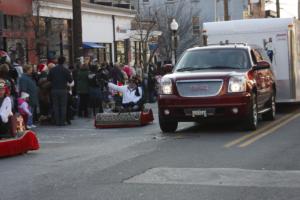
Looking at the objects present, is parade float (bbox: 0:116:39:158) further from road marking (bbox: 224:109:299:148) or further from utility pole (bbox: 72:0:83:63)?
utility pole (bbox: 72:0:83:63)

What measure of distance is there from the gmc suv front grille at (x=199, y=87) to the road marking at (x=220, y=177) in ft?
14.0

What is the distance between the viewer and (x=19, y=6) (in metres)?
27.4

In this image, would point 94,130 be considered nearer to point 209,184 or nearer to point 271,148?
point 271,148

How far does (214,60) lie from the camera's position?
1437 cm

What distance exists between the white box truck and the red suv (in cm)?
360

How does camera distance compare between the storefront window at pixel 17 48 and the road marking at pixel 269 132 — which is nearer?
the road marking at pixel 269 132

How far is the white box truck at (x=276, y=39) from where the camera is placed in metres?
17.9

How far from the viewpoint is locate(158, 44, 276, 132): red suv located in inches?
520

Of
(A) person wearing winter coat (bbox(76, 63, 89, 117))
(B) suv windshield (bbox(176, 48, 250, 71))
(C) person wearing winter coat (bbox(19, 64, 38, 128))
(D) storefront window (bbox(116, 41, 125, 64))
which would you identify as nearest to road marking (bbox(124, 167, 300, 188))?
(B) suv windshield (bbox(176, 48, 250, 71))

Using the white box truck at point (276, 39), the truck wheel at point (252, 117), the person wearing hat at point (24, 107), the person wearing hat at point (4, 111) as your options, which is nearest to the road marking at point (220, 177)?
the person wearing hat at point (4, 111)

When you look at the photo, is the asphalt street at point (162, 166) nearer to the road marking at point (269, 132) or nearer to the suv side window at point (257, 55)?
the road marking at point (269, 132)

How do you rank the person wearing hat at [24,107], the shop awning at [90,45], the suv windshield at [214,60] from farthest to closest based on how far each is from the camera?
the shop awning at [90,45]
the person wearing hat at [24,107]
the suv windshield at [214,60]

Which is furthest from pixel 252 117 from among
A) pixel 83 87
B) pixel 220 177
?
pixel 83 87

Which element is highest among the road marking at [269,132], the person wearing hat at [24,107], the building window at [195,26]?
the building window at [195,26]
